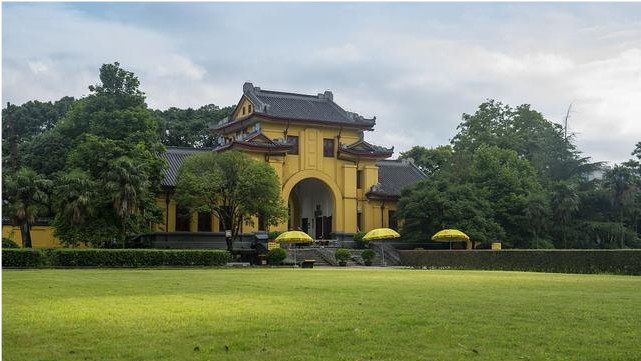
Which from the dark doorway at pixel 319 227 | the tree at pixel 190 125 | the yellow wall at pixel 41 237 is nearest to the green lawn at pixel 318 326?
the yellow wall at pixel 41 237

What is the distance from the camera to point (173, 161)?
48219mm

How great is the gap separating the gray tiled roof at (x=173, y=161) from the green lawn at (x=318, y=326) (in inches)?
1251

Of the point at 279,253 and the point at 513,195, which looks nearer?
the point at 279,253

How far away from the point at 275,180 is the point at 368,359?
1293 inches

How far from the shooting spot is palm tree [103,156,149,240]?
35.5 metres

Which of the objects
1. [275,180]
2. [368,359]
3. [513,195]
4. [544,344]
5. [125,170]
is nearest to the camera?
[368,359]

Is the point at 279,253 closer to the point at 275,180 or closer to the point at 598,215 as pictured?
the point at 275,180

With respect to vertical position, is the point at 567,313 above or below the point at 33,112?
below

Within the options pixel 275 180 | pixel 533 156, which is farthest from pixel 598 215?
pixel 275 180

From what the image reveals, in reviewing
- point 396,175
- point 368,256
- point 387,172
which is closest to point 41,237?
point 368,256

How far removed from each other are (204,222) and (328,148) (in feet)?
34.0

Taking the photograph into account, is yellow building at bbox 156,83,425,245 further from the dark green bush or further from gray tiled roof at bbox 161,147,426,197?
the dark green bush

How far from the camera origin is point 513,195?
4641 cm

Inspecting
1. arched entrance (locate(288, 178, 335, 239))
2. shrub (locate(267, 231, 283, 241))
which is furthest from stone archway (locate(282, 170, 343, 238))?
shrub (locate(267, 231, 283, 241))
